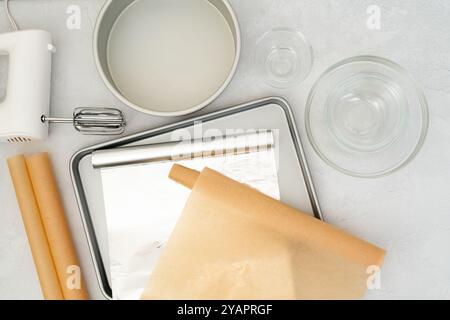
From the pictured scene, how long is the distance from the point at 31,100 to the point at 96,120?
64 mm

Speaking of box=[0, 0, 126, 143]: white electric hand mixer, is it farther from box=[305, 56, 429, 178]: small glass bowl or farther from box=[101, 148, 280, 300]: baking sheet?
box=[305, 56, 429, 178]: small glass bowl

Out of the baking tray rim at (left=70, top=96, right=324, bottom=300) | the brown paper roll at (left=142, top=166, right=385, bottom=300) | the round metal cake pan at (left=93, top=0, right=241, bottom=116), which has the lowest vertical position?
the brown paper roll at (left=142, top=166, right=385, bottom=300)

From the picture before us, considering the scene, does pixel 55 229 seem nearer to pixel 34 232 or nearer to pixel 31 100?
pixel 34 232

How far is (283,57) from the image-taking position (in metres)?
0.42

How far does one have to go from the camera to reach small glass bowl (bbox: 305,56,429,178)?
0.40 m

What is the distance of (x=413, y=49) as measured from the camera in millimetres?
410

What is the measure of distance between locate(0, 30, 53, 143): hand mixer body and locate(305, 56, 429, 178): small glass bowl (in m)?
0.28

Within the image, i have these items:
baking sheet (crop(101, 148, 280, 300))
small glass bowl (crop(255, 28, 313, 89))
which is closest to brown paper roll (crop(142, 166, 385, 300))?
baking sheet (crop(101, 148, 280, 300))

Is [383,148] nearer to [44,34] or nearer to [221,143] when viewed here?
[221,143]

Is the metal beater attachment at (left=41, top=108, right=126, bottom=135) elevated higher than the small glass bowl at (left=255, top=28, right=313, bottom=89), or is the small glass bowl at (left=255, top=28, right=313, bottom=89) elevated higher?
the small glass bowl at (left=255, top=28, right=313, bottom=89)

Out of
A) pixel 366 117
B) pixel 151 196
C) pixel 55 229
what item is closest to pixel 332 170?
pixel 366 117
